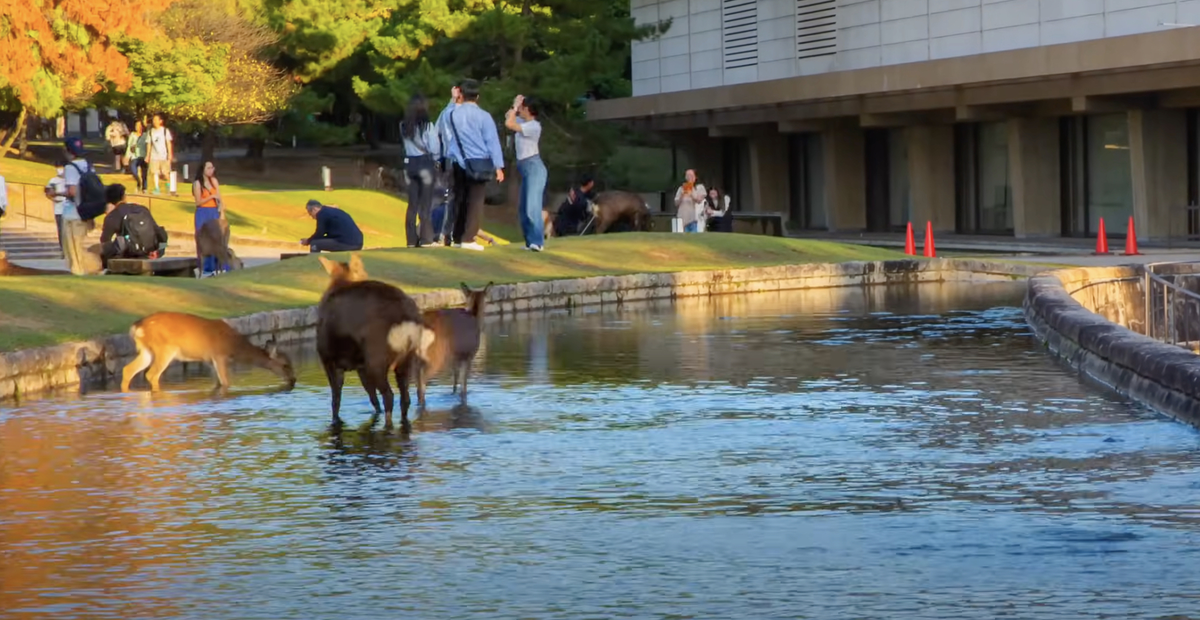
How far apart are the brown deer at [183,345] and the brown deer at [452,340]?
1.90 metres

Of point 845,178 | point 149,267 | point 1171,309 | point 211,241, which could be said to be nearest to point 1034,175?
point 845,178

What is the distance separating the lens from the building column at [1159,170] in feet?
144

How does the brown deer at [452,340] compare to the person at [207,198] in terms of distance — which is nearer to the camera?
the brown deer at [452,340]

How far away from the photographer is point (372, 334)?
1150 centimetres

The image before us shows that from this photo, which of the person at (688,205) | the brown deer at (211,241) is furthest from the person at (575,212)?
the brown deer at (211,241)

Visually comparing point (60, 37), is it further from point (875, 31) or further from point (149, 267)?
point (149, 267)

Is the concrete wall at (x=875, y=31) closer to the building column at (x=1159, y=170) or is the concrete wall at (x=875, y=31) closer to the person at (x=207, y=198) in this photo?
the building column at (x=1159, y=170)

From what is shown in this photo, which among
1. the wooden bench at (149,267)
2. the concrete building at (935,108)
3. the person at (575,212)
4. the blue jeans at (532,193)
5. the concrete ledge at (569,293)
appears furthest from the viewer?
the concrete building at (935,108)

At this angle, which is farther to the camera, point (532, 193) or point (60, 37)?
point (60, 37)

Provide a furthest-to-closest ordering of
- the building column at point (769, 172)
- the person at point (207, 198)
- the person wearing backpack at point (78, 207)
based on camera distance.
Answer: the building column at point (769, 172) < the person at point (207, 198) < the person wearing backpack at point (78, 207)

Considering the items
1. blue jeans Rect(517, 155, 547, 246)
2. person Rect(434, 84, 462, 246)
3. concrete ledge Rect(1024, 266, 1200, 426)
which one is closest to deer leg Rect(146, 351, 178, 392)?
concrete ledge Rect(1024, 266, 1200, 426)

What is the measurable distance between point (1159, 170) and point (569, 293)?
79.1 feet

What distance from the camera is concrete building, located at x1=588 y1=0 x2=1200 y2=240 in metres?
43.1

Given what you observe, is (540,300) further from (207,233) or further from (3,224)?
(3,224)
